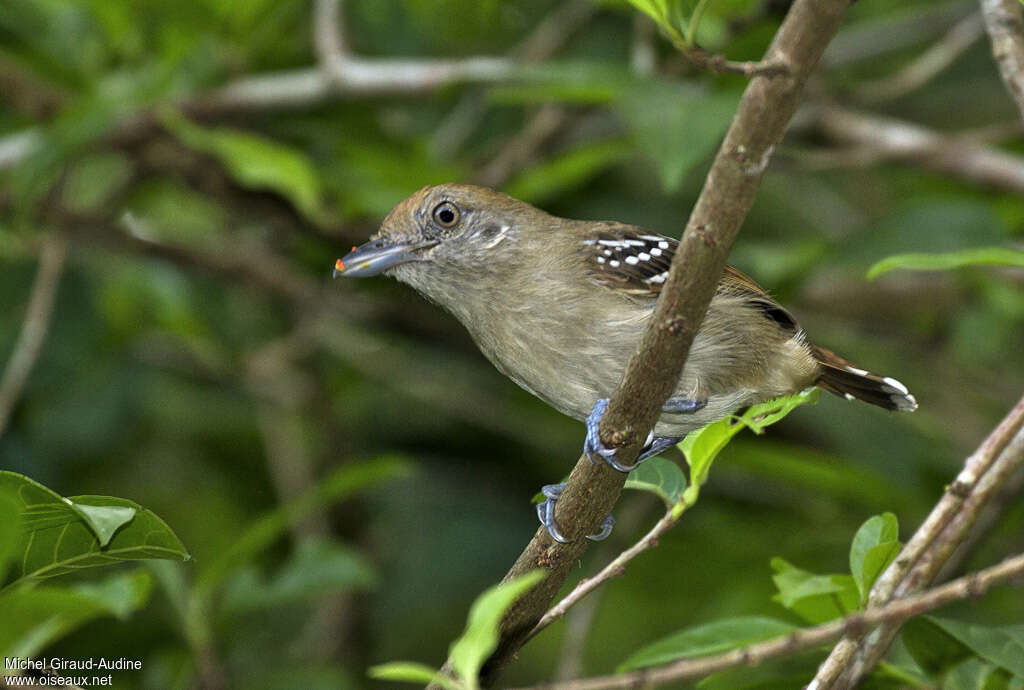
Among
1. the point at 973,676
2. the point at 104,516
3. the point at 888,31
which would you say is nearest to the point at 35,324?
the point at 104,516

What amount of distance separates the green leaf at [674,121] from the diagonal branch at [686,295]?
1.54 m

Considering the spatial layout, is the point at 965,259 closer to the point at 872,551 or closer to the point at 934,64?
the point at 872,551

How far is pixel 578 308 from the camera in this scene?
3.34 meters

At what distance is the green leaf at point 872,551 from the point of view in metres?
2.42

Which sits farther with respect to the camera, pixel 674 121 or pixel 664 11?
pixel 674 121

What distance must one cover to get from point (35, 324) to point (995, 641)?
12.3 feet

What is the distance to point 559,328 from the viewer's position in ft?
10.9

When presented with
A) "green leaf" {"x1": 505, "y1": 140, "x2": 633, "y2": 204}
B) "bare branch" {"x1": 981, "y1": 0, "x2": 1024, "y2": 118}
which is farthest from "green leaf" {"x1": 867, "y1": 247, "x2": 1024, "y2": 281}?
"green leaf" {"x1": 505, "y1": 140, "x2": 633, "y2": 204}

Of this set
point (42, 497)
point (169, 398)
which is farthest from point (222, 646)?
point (169, 398)

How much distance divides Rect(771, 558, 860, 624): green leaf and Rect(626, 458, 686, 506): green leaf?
1.19ft

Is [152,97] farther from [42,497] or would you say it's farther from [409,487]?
[409,487]

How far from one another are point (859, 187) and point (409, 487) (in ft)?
12.5

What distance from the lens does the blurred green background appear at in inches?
179

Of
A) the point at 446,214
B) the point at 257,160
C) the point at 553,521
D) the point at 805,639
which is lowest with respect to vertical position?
the point at 553,521
